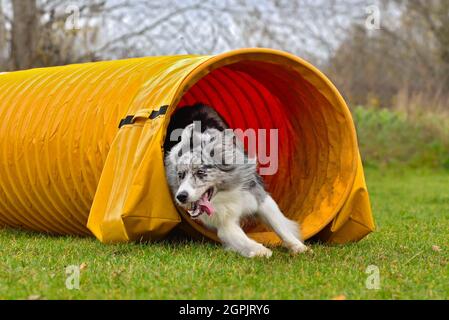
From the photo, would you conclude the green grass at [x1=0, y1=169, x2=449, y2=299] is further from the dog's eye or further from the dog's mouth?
the dog's eye

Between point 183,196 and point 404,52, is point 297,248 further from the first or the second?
point 404,52

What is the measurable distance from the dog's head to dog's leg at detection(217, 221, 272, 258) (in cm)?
17

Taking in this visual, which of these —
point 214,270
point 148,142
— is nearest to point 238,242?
point 214,270

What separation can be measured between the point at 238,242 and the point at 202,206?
1.15 feet

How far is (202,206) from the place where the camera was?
5176 mm

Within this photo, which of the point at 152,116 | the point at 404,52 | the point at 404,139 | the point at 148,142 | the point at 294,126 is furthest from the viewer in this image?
the point at 404,52

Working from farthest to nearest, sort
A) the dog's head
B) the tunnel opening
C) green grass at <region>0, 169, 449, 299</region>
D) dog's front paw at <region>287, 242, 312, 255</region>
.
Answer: the tunnel opening < dog's front paw at <region>287, 242, 312, 255</region> < the dog's head < green grass at <region>0, 169, 449, 299</region>

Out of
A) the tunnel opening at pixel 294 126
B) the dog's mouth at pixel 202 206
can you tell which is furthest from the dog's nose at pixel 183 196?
the tunnel opening at pixel 294 126

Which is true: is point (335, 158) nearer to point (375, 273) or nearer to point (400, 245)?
point (400, 245)

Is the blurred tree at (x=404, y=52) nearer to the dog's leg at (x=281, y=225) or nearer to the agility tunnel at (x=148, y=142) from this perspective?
the agility tunnel at (x=148, y=142)

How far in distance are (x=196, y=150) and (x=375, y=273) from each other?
1.49 meters

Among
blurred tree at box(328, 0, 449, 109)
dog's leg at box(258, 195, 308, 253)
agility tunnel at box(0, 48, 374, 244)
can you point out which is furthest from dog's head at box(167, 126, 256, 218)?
blurred tree at box(328, 0, 449, 109)

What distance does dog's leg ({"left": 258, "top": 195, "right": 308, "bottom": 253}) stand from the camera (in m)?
5.31

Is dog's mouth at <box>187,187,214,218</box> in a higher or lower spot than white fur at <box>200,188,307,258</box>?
higher
